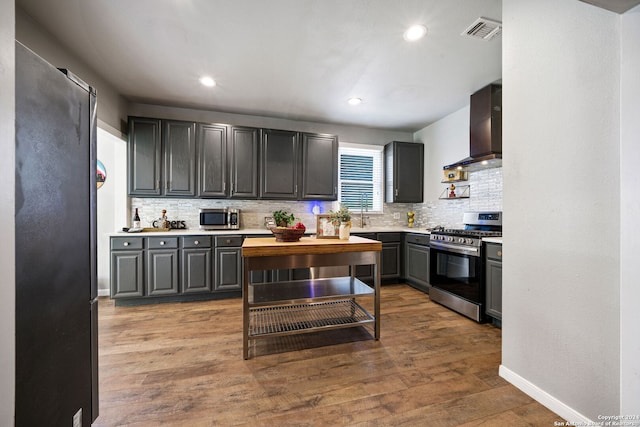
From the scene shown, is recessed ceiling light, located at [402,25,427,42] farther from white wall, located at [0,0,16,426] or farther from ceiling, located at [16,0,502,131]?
white wall, located at [0,0,16,426]

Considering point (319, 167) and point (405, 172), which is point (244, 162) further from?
point (405, 172)

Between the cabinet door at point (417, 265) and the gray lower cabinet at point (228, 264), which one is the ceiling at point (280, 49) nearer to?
the gray lower cabinet at point (228, 264)

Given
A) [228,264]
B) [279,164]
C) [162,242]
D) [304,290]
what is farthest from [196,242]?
[304,290]

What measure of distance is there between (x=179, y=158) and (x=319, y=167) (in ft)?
6.88

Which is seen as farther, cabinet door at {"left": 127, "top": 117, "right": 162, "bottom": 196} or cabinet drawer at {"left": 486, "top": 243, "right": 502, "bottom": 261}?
cabinet door at {"left": 127, "top": 117, "right": 162, "bottom": 196}

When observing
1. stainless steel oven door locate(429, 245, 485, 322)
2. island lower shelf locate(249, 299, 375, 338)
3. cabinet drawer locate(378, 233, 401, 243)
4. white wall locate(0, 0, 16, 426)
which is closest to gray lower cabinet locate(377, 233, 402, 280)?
cabinet drawer locate(378, 233, 401, 243)

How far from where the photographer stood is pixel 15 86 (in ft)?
2.73

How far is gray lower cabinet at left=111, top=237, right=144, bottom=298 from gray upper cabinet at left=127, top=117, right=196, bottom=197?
2.35ft

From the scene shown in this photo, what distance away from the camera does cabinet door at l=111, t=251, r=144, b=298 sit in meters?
3.17

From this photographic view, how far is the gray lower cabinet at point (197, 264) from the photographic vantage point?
11.1 feet

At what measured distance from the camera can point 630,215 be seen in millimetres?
1179

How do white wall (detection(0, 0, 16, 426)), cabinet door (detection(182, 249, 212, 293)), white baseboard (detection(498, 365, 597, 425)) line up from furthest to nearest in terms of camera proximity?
cabinet door (detection(182, 249, 212, 293)) < white baseboard (detection(498, 365, 597, 425)) < white wall (detection(0, 0, 16, 426))

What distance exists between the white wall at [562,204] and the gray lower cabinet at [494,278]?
870 millimetres

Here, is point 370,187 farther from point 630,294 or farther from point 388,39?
point 630,294
